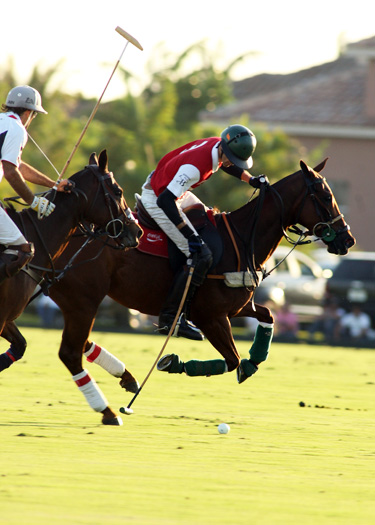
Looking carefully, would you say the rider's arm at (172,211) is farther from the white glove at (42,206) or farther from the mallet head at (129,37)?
the mallet head at (129,37)

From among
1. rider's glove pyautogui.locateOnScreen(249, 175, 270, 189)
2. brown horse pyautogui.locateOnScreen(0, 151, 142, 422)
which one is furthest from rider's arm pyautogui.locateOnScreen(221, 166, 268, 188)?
brown horse pyautogui.locateOnScreen(0, 151, 142, 422)

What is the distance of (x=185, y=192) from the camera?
9000 mm

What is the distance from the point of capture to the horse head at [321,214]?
9328 millimetres

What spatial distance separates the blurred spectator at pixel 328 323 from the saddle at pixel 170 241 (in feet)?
43.1

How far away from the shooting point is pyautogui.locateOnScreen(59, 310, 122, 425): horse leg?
8.43 meters

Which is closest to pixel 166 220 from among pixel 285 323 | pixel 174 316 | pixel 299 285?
pixel 174 316

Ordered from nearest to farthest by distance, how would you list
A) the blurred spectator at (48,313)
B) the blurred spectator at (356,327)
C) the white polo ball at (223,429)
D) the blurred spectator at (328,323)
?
1. the white polo ball at (223,429)
2. the blurred spectator at (356,327)
3. the blurred spectator at (328,323)
4. the blurred spectator at (48,313)

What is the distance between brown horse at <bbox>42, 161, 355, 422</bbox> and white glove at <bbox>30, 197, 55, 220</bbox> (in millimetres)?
965

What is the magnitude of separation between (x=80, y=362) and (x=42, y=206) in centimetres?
142

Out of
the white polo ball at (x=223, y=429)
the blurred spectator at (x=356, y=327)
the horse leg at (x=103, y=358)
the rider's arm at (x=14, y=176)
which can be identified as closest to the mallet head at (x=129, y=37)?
the rider's arm at (x=14, y=176)

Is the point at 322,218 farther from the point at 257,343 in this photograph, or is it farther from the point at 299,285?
the point at 299,285

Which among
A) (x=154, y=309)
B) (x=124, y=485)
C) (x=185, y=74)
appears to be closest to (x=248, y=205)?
(x=154, y=309)

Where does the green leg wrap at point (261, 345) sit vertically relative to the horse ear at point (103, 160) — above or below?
below

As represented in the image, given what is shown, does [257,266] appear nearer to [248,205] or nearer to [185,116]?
[248,205]
